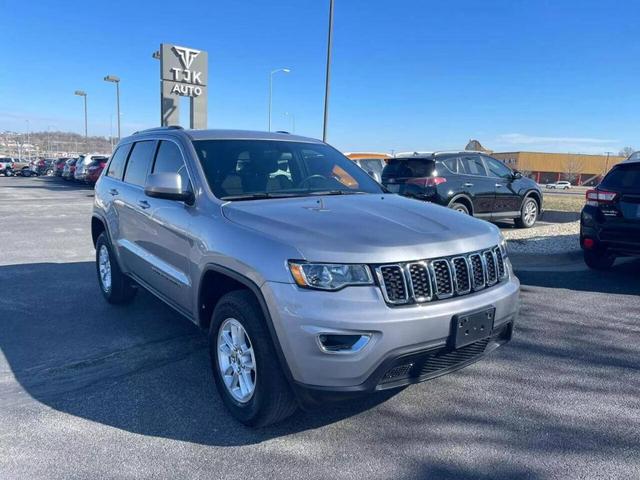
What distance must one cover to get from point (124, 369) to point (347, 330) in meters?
2.25

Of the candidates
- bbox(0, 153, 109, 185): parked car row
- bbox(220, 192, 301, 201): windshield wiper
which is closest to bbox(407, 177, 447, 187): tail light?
bbox(220, 192, 301, 201): windshield wiper

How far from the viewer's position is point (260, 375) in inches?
113

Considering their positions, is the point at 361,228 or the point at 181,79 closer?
the point at 361,228

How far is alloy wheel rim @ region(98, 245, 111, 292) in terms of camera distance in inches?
220

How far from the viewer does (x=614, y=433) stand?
10.2 ft

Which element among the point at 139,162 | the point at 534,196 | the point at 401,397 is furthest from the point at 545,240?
the point at 139,162

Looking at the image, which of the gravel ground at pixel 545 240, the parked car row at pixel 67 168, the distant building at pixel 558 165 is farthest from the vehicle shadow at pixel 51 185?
the distant building at pixel 558 165

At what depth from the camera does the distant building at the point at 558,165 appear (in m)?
94.2

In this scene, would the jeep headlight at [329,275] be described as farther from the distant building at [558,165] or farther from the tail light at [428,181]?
the distant building at [558,165]

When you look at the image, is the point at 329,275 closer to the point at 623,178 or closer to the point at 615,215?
the point at 615,215

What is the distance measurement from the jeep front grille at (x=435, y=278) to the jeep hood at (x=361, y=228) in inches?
2.0

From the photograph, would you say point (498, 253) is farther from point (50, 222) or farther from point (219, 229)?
point (50, 222)

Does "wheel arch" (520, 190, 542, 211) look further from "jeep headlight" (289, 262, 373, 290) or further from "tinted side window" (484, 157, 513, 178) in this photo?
"jeep headlight" (289, 262, 373, 290)

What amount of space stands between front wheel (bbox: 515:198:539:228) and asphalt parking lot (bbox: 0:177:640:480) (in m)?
6.64
